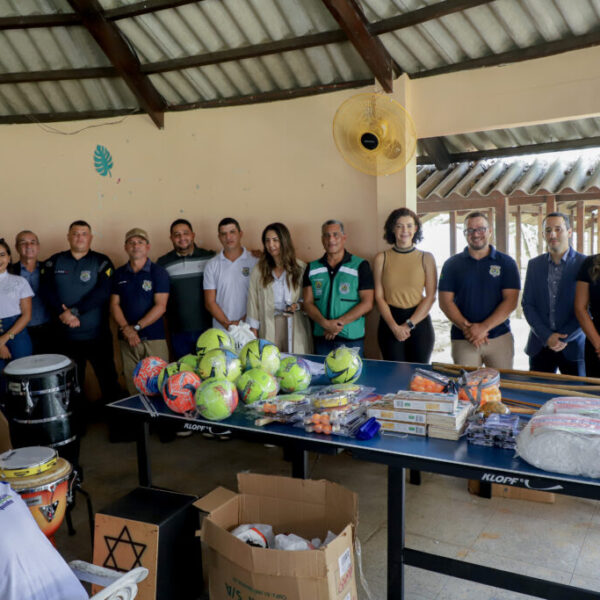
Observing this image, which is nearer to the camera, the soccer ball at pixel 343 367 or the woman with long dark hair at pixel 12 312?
the soccer ball at pixel 343 367

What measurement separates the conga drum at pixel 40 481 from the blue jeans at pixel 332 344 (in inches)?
83.8

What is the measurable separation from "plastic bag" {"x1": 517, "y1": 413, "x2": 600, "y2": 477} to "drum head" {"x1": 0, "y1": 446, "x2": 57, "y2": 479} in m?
1.99

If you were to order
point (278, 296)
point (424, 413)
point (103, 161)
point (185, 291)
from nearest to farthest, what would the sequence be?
point (424, 413) < point (278, 296) < point (185, 291) < point (103, 161)

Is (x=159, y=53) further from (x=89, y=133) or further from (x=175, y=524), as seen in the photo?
(x=175, y=524)

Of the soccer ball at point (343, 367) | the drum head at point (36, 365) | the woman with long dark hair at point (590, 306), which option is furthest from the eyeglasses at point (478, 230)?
the drum head at point (36, 365)

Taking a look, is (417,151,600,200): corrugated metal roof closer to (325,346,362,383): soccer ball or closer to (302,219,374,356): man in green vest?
(302,219,374,356): man in green vest

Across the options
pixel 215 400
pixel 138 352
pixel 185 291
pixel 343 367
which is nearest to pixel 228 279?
pixel 185 291

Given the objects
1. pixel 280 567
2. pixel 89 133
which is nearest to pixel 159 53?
pixel 89 133

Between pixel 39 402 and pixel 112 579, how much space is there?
1838 mm

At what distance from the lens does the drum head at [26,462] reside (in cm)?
241

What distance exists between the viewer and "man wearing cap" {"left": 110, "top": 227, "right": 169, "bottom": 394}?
458cm

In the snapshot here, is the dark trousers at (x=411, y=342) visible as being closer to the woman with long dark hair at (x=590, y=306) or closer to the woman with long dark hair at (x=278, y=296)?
the woman with long dark hair at (x=278, y=296)

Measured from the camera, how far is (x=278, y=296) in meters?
4.36

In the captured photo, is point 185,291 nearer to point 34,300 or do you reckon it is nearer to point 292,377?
point 34,300
